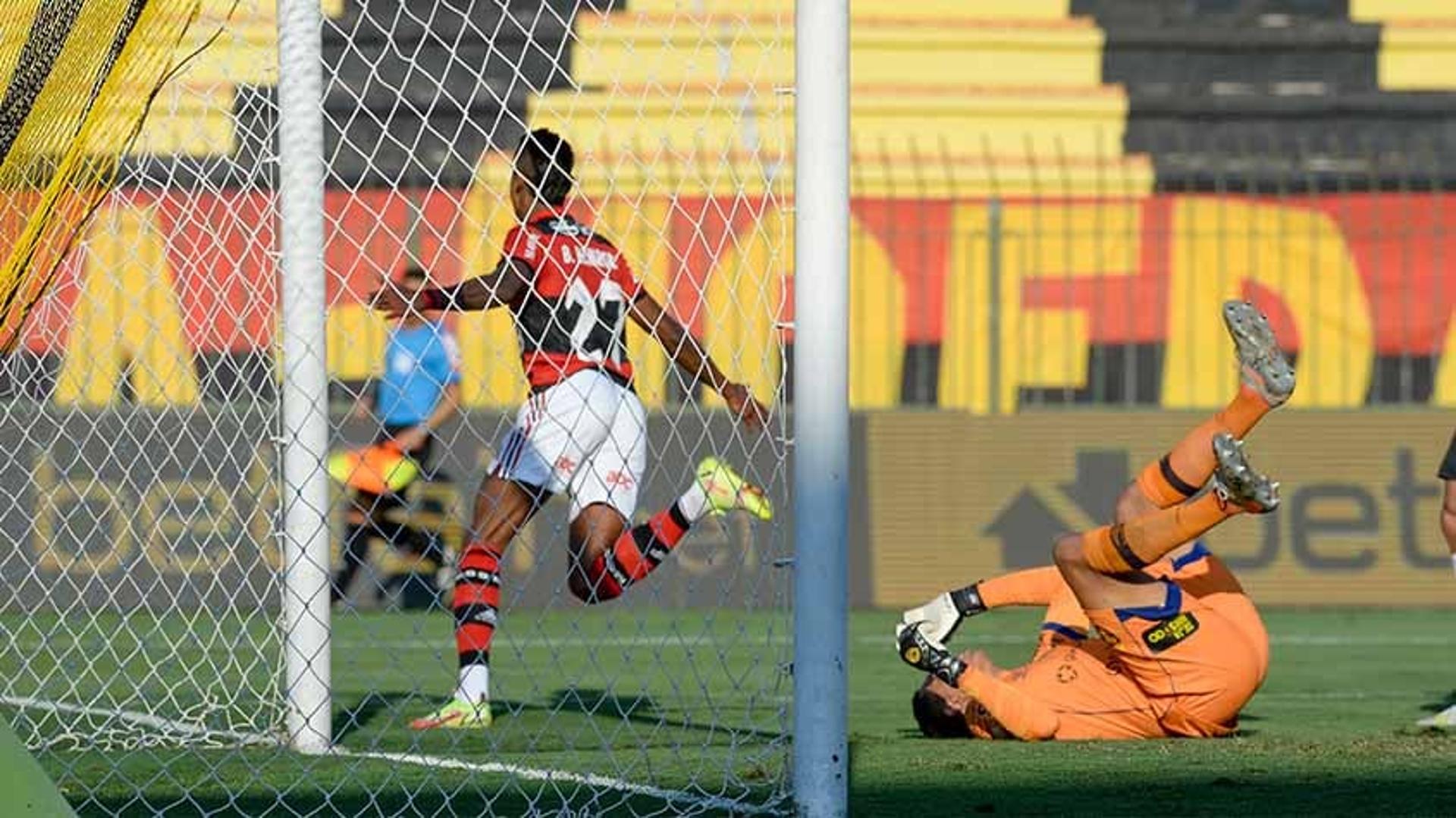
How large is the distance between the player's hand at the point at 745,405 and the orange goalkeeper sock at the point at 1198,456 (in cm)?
106

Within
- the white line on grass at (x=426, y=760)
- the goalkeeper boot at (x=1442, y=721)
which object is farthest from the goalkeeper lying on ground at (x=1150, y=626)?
the white line on grass at (x=426, y=760)

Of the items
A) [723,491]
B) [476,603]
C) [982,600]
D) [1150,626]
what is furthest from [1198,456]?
[476,603]

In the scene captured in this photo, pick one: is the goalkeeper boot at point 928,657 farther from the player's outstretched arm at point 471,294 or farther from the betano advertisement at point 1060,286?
the betano advertisement at point 1060,286

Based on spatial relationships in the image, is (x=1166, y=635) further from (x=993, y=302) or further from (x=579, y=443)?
(x=993, y=302)

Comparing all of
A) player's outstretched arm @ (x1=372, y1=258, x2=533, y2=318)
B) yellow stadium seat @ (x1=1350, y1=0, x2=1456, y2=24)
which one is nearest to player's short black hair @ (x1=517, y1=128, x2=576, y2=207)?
player's outstretched arm @ (x1=372, y1=258, x2=533, y2=318)

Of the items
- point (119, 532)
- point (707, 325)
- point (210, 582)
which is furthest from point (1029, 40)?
point (210, 582)

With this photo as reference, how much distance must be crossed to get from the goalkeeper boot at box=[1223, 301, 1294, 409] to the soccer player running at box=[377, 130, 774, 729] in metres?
1.58

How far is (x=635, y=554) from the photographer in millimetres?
7914

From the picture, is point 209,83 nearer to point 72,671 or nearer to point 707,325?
point 72,671

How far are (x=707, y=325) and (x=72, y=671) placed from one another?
5.38 m

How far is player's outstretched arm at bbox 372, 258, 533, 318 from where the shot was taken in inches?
274

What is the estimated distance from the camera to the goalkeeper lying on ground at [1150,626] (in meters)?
6.76

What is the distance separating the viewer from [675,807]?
5.77 m

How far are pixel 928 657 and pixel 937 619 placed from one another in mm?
183
